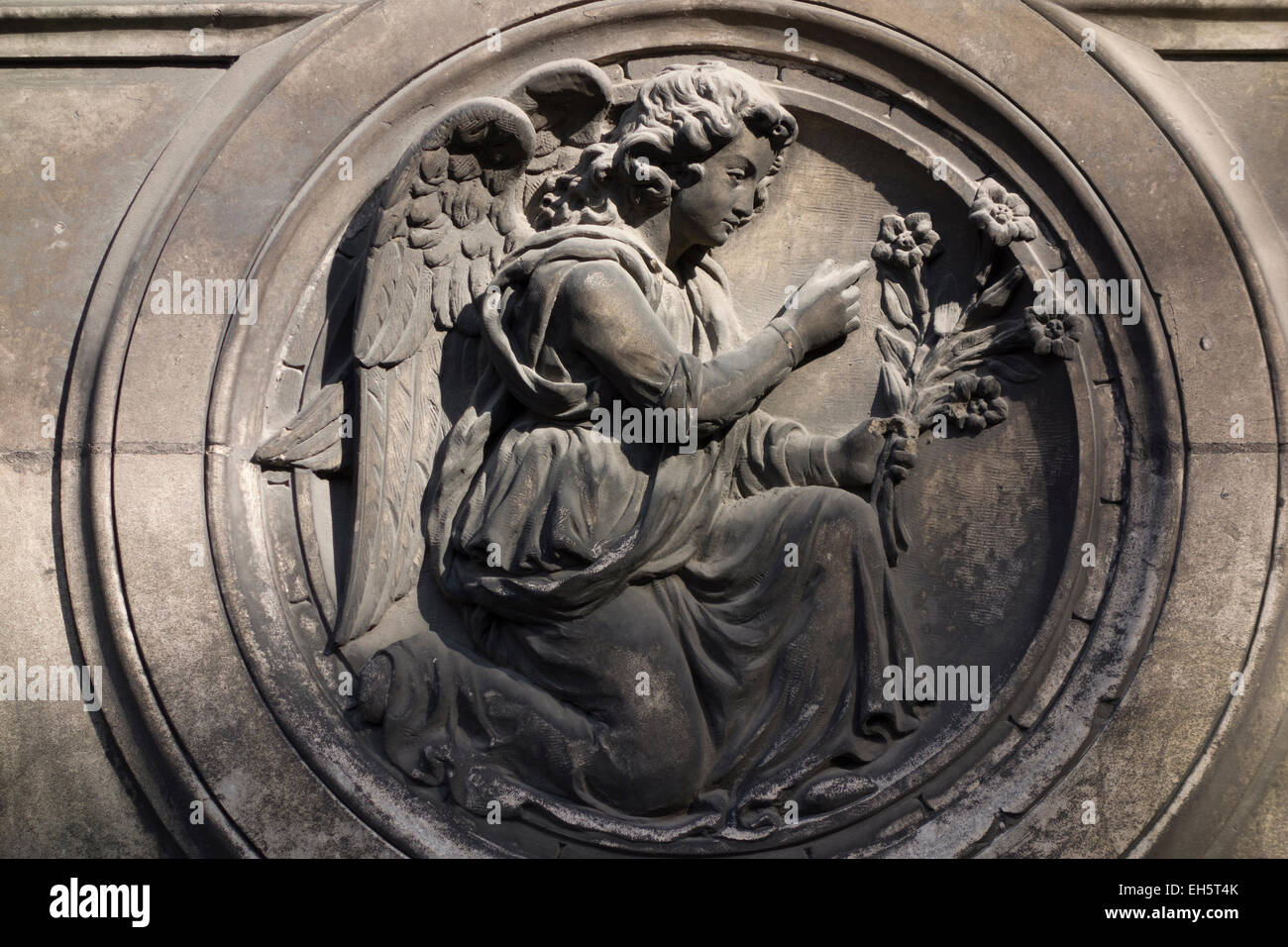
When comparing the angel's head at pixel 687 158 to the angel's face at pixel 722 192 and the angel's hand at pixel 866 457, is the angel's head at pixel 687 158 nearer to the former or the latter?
the angel's face at pixel 722 192

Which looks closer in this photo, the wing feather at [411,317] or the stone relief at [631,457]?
the stone relief at [631,457]

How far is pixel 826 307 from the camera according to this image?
477 cm

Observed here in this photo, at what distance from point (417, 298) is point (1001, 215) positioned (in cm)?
192

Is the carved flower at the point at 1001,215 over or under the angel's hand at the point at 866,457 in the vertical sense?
over

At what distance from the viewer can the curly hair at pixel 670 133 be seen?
4.68m

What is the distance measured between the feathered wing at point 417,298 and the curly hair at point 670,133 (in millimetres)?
154

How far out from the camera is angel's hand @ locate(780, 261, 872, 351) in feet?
15.6

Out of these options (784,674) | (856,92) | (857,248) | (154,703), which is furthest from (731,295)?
(154,703)

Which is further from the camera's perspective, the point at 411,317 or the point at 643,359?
Answer: the point at 411,317

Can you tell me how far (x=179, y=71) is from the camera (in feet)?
16.3

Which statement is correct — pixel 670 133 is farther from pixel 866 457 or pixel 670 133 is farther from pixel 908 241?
pixel 866 457

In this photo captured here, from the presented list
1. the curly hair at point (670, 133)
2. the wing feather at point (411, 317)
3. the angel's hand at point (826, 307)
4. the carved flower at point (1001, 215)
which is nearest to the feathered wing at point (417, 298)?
the wing feather at point (411, 317)

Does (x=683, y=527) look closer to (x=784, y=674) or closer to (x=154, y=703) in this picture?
(x=784, y=674)

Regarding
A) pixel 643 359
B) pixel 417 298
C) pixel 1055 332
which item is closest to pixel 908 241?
pixel 1055 332
